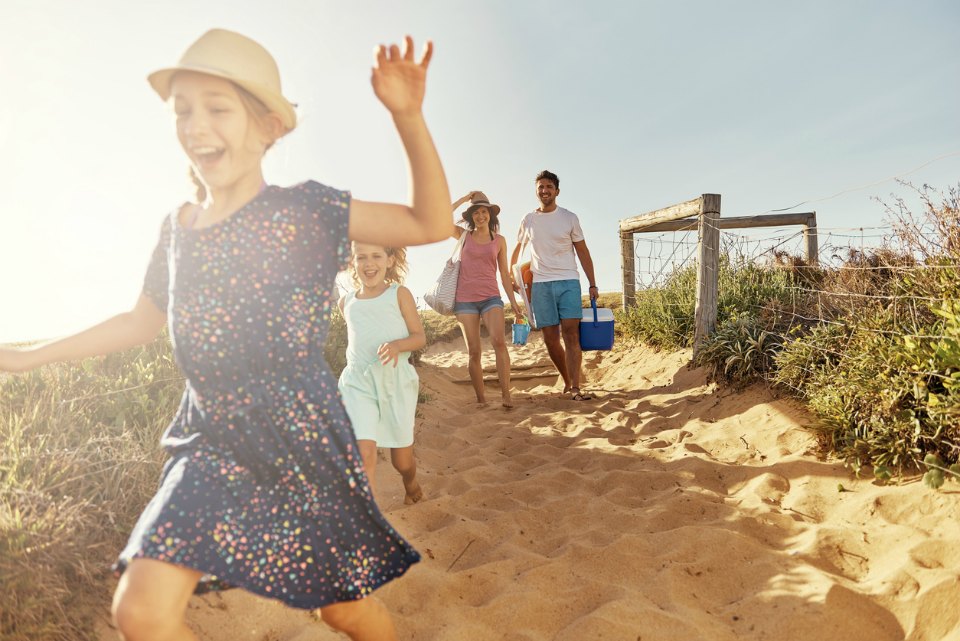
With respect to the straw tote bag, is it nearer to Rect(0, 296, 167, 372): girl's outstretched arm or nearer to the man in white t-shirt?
the man in white t-shirt

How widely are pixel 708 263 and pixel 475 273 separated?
2.46 m

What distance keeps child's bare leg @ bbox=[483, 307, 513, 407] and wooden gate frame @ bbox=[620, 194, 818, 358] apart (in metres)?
2.05

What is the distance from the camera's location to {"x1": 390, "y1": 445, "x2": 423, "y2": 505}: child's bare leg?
359cm

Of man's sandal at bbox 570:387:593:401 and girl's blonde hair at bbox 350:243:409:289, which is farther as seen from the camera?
man's sandal at bbox 570:387:593:401

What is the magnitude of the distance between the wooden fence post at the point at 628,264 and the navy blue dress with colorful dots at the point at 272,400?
27.3ft

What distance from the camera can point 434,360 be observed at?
10570 mm

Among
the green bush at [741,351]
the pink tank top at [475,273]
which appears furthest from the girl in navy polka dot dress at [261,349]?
the pink tank top at [475,273]

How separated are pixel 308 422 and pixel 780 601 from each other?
2247 mm

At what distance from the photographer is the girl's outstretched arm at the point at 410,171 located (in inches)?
57.4

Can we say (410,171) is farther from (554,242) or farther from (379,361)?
(554,242)

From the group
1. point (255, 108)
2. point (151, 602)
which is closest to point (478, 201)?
point (255, 108)

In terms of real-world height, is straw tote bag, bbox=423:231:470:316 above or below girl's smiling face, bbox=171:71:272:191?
below

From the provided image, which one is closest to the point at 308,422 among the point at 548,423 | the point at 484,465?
the point at 484,465

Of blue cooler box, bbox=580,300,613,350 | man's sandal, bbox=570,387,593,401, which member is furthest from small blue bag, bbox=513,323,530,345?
man's sandal, bbox=570,387,593,401
